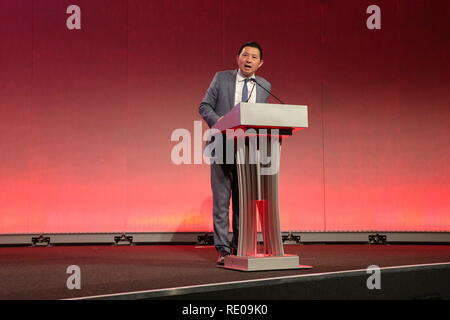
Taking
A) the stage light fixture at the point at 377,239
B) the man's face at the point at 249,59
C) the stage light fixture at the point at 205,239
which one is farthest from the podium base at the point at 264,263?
the stage light fixture at the point at 377,239

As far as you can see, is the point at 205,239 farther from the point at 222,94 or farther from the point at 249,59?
the point at 249,59

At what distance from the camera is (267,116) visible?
2.18 metres

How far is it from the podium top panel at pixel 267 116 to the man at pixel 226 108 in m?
0.43

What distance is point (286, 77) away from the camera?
451 centimetres

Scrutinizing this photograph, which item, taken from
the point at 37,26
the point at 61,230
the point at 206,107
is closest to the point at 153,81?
the point at 37,26

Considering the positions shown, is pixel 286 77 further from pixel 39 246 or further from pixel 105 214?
pixel 39 246

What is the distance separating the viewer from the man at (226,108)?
2627mm

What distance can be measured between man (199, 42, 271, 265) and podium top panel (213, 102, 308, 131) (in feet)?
1.41

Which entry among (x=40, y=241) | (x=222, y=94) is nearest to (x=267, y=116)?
(x=222, y=94)

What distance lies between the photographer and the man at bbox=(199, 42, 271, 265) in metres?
2.63

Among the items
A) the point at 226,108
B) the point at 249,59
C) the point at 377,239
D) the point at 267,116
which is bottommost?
the point at 377,239

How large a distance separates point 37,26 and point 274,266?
3.24m

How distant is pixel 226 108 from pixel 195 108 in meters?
1.72

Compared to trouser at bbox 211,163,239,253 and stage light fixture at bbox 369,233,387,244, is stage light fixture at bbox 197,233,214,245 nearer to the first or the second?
stage light fixture at bbox 369,233,387,244
